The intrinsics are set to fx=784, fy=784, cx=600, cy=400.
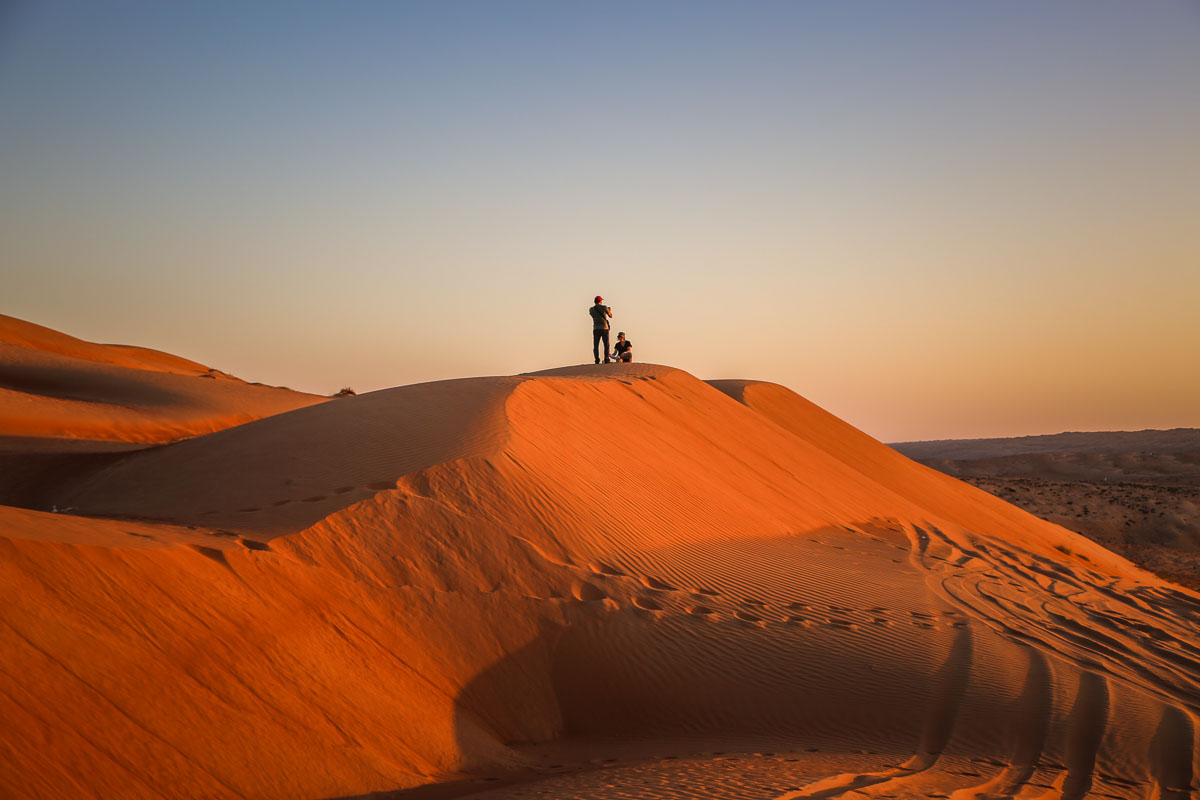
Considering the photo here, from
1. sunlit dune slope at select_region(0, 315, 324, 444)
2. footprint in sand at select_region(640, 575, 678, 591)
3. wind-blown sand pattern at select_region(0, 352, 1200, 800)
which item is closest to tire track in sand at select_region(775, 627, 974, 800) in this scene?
wind-blown sand pattern at select_region(0, 352, 1200, 800)

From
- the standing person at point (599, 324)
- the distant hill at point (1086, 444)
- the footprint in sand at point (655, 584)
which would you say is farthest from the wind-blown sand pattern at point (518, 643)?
the distant hill at point (1086, 444)

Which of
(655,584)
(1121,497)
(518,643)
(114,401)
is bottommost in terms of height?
(1121,497)

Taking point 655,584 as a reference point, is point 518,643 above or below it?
below

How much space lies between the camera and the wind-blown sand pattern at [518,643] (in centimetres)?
428

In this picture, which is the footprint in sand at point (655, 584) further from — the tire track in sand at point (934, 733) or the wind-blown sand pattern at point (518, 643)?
the tire track in sand at point (934, 733)

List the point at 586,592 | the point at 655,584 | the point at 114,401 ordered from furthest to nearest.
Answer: the point at 114,401 < the point at 655,584 < the point at 586,592

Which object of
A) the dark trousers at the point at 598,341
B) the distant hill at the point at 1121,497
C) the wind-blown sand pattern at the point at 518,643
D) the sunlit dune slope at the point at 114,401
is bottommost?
the distant hill at the point at 1121,497

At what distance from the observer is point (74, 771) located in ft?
12.2

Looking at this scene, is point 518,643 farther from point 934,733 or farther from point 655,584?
point 934,733

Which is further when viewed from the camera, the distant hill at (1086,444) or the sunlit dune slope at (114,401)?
the distant hill at (1086,444)

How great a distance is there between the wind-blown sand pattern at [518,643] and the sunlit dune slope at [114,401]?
7.44 metres

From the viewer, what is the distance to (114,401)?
21.2 m

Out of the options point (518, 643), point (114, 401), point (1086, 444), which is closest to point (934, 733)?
point (518, 643)

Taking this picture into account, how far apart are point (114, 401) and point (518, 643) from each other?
1970 cm
